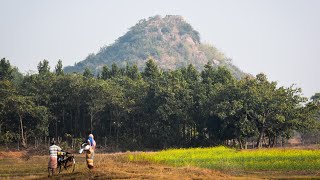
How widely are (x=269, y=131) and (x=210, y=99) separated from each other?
24.2ft

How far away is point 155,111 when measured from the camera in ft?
169

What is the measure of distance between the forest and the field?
16.1 meters

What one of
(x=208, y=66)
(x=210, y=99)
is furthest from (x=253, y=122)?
(x=208, y=66)

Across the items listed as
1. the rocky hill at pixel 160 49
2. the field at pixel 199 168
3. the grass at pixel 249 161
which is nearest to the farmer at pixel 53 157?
the field at pixel 199 168

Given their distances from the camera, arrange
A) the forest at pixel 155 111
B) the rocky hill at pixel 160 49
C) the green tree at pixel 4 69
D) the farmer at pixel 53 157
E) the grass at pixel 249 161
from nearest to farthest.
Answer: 1. the farmer at pixel 53 157
2. the grass at pixel 249 161
3. the forest at pixel 155 111
4. the green tree at pixel 4 69
5. the rocky hill at pixel 160 49

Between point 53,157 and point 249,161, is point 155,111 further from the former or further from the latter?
point 53,157

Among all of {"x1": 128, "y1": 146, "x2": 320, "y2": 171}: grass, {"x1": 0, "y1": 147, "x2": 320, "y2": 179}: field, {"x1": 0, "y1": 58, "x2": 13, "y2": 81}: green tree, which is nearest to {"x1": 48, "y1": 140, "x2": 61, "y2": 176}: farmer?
{"x1": 0, "y1": 147, "x2": 320, "y2": 179}: field

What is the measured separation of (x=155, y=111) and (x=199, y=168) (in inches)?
1225

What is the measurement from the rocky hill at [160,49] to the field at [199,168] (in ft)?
397

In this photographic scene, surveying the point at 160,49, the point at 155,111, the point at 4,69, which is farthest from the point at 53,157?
the point at 160,49

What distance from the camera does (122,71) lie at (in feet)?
233

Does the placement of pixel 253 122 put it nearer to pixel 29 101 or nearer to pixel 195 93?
pixel 195 93

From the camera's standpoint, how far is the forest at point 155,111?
4638 centimetres

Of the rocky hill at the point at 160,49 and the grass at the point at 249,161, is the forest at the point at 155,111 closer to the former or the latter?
the grass at the point at 249,161
